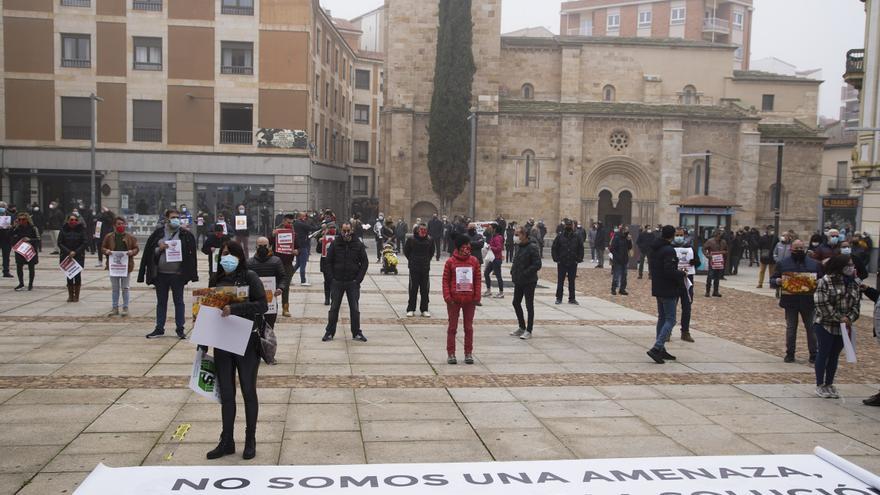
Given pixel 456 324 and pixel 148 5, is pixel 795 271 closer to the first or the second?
pixel 456 324

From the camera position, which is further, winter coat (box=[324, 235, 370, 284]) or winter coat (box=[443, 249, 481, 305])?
winter coat (box=[324, 235, 370, 284])

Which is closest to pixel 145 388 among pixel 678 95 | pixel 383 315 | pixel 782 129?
pixel 383 315

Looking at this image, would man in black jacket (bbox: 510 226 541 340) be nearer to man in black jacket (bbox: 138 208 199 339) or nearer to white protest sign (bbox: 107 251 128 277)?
man in black jacket (bbox: 138 208 199 339)

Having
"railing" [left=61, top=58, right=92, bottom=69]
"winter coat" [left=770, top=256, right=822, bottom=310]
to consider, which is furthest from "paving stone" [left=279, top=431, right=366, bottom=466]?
"railing" [left=61, top=58, right=92, bottom=69]

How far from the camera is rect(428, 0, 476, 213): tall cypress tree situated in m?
42.5

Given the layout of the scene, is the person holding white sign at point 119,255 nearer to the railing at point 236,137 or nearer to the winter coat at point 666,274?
the winter coat at point 666,274

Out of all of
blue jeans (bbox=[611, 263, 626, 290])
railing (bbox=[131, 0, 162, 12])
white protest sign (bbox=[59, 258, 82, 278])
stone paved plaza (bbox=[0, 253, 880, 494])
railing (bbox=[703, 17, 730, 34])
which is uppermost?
railing (bbox=[703, 17, 730, 34])

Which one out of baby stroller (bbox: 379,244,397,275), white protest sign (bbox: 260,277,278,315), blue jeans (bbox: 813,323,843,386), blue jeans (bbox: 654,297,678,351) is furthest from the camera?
baby stroller (bbox: 379,244,397,275)

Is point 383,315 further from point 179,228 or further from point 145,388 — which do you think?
point 145,388

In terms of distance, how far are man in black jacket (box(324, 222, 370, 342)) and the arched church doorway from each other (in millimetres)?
35981

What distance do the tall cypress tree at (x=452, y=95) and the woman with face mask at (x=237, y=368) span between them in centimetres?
3634

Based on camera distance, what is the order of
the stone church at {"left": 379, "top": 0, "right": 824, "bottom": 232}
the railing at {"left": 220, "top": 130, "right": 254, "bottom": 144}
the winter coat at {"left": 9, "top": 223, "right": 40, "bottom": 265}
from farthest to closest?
the stone church at {"left": 379, "top": 0, "right": 824, "bottom": 232} < the railing at {"left": 220, "top": 130, "right": 254, "bottom": 144} < the winter coat at {"left": 9, "top": 223, "right": 40, "bottom": 265}

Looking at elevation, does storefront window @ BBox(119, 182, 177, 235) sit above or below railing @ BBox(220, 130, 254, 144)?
below

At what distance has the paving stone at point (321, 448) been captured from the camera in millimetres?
6523
